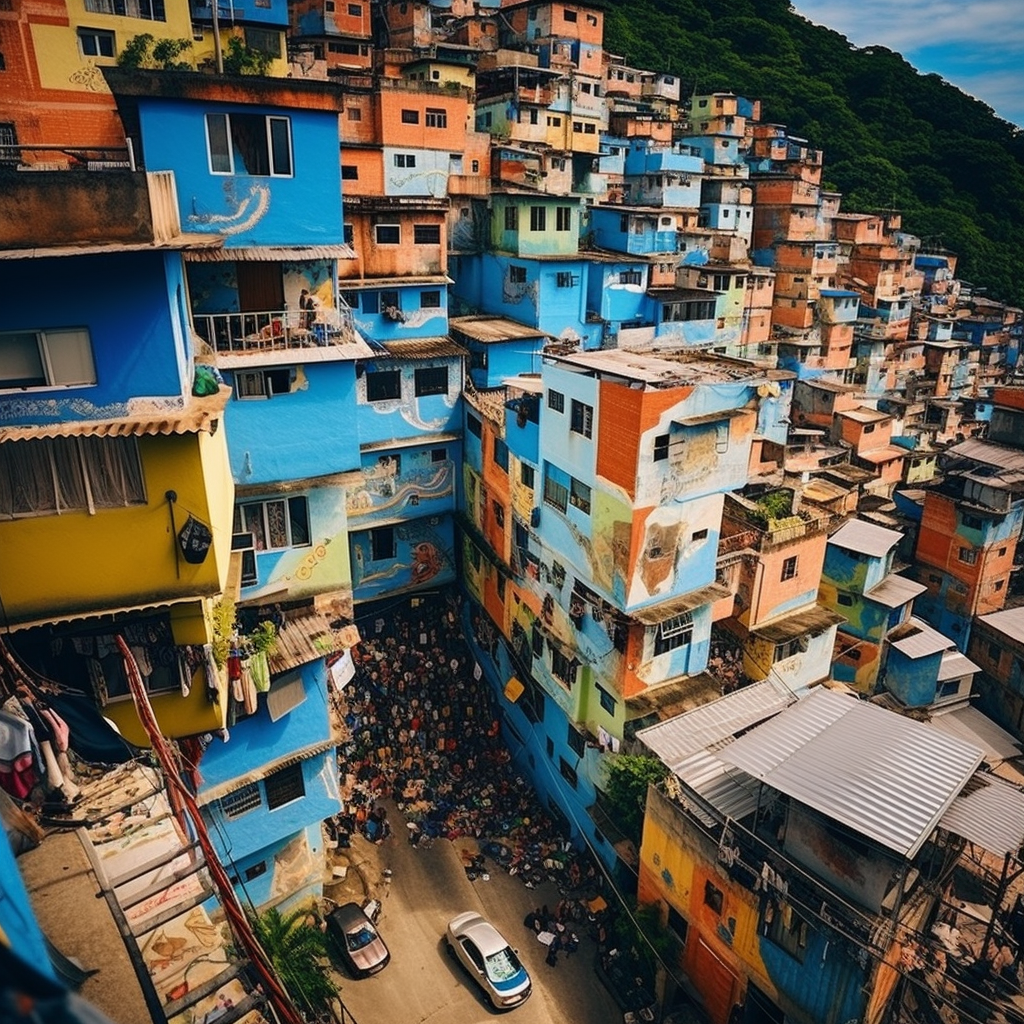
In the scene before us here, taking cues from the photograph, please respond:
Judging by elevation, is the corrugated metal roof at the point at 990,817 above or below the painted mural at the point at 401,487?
below

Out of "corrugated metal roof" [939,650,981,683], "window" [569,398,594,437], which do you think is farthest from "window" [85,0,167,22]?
"corrugated metal roof" [939,650,981,683]

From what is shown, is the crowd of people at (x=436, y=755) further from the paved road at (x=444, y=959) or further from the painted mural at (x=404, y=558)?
the painted mural at (x=404, y=558)

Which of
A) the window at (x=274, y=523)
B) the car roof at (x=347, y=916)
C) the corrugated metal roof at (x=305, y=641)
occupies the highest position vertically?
the window at (x=274, y=523)

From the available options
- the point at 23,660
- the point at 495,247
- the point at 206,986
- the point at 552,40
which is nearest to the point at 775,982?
the point at 206,986

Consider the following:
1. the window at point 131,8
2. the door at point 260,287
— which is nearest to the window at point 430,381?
the door at point 260,287

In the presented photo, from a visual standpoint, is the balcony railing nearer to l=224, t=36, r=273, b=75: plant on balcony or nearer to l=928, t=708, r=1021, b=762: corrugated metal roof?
l=224, t=36, r=273, b=75: plant on balcony

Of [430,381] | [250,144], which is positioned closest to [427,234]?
[430,381]
